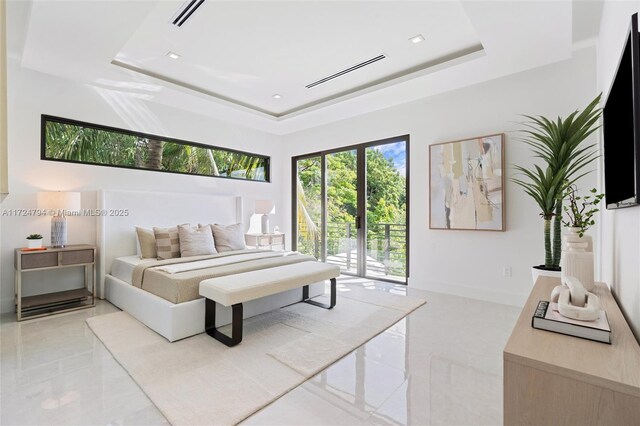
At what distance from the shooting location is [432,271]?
4301 mm

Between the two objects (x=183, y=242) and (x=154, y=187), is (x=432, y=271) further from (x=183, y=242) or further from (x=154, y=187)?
(x=154, y=187)

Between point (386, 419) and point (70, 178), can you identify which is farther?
point (70, 178)

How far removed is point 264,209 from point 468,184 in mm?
3440

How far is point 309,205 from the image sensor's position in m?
6.05

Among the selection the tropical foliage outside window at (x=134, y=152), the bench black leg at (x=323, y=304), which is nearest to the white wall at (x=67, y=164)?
the tropical foliage outside window at (x=134, y=152)

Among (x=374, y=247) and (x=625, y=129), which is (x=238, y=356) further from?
(x=374, y=247)

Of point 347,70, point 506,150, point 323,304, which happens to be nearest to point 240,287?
point 323,304

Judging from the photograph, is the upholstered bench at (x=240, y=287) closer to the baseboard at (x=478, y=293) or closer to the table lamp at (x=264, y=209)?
the baseboard at (x=478, y=293)

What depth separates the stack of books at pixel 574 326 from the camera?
1.03 metres

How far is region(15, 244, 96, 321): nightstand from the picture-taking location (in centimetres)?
307

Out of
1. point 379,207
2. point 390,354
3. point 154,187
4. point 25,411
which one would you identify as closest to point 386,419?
point 390,354

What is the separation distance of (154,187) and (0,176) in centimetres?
422

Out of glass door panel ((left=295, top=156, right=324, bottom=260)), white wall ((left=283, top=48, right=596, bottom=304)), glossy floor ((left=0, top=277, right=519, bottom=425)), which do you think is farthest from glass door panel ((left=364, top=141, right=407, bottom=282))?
glossy floor ((left=0, top=277, right=519, bottom=425))

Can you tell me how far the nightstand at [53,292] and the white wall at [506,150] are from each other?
4.23 metres
